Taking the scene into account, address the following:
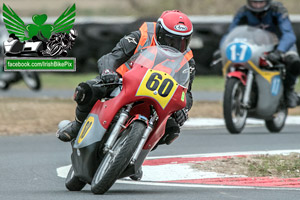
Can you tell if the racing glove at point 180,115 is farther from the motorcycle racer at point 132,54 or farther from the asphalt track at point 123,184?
the asphalt track at point 123,184

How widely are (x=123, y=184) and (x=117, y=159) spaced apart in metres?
1.23

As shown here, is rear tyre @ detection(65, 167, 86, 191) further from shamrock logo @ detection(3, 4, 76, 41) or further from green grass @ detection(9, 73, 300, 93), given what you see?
green grass @ detection(9, 73, 300, 93)

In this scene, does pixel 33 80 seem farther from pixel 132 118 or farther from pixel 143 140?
pixel 143 140

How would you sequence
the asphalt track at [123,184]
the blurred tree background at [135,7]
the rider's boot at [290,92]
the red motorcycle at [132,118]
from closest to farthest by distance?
the red motorcycle at [132,118] < the asphalt track at [123,184] < the rider's boot at [290,92] < the blurred tree background at [135,7]

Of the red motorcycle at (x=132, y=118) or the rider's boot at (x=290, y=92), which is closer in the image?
the red motorcycle at (x=132, y=118)

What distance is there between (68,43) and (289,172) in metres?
5.52

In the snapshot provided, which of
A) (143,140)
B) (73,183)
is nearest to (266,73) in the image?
(73,183)

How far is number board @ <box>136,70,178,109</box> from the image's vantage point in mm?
7105

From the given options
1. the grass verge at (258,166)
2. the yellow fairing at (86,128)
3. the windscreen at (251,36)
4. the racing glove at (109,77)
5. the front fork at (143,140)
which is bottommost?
the windscreen at (251,36)

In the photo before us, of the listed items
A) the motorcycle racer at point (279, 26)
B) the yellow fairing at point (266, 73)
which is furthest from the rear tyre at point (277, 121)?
the yellow fairing at point (266, 73)

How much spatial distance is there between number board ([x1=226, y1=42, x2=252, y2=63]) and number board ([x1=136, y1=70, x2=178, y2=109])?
214 inches

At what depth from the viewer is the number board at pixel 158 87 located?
7105mm

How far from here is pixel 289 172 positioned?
27.8 ft

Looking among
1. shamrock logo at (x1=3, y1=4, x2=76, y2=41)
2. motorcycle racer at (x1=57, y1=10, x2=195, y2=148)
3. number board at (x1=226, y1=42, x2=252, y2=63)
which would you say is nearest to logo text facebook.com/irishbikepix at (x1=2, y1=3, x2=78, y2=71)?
shamrock logo at (x1=3, y1=4, x2=76, y2=41)
